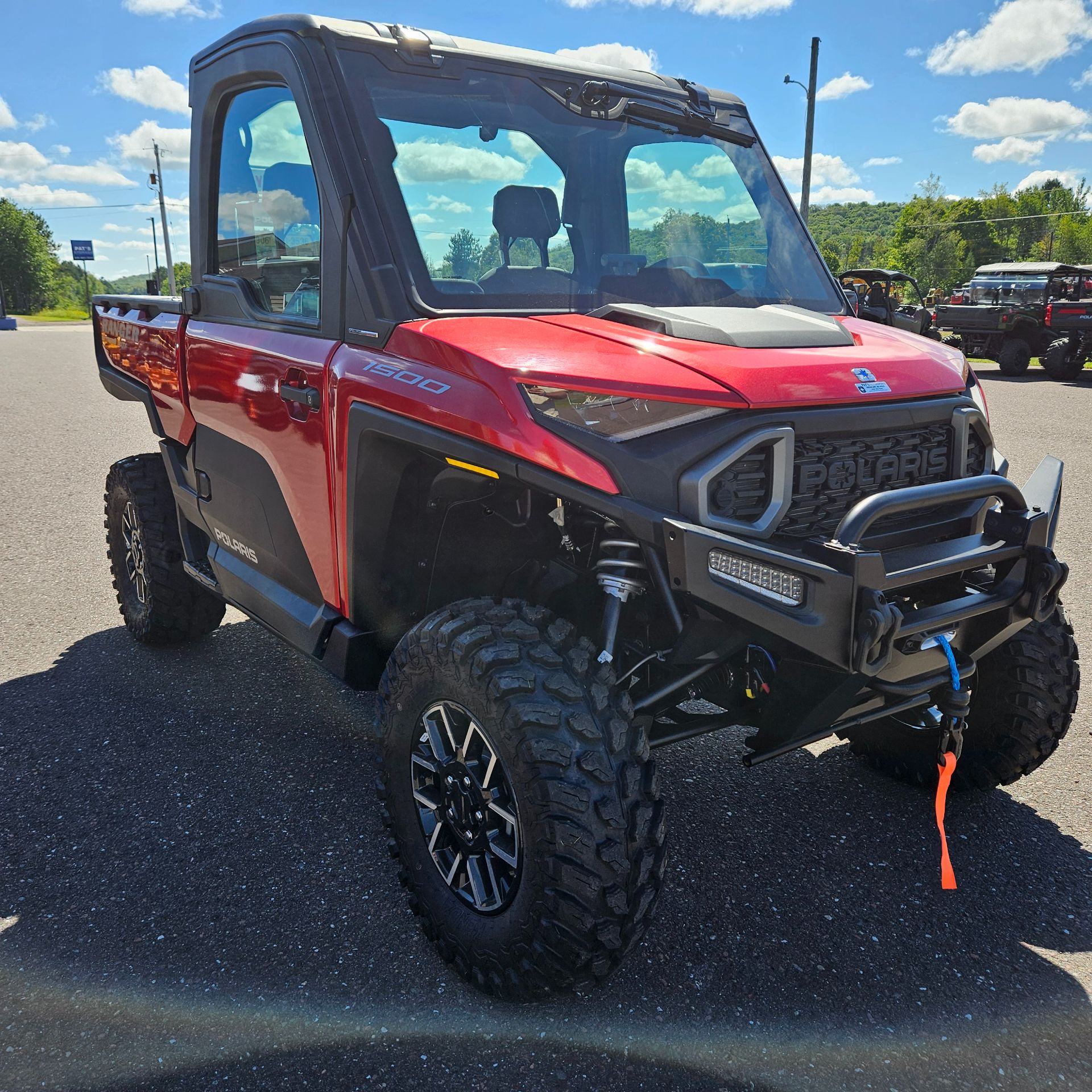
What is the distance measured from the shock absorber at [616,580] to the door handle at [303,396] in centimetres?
97

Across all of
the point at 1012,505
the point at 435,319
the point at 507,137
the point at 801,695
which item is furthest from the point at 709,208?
the point at 801,695

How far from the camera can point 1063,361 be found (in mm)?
17047

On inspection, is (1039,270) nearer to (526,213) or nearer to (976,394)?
(976,394)

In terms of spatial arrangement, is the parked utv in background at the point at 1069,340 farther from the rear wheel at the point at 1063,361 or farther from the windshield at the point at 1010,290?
the windshield at the point at 1010,290

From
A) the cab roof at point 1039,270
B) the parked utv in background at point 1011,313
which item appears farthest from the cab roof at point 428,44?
the cab roof at point 1039,270

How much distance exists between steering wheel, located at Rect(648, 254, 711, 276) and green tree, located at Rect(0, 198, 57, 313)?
121526 mm

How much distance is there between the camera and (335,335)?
2777mm

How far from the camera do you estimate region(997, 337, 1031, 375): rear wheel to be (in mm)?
18311

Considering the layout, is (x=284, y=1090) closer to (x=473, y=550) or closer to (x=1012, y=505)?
(x=473, y=550)

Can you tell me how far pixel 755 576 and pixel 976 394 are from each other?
1.13m

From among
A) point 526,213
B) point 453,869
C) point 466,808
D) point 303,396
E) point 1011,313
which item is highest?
point 526,213

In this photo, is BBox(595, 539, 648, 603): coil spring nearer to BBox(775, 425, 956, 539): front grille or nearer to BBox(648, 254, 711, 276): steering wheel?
BBox(775, 425, 956, 539): front grille

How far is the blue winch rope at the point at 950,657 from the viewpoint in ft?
7.44

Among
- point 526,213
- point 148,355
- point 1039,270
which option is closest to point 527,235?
point 526,213
